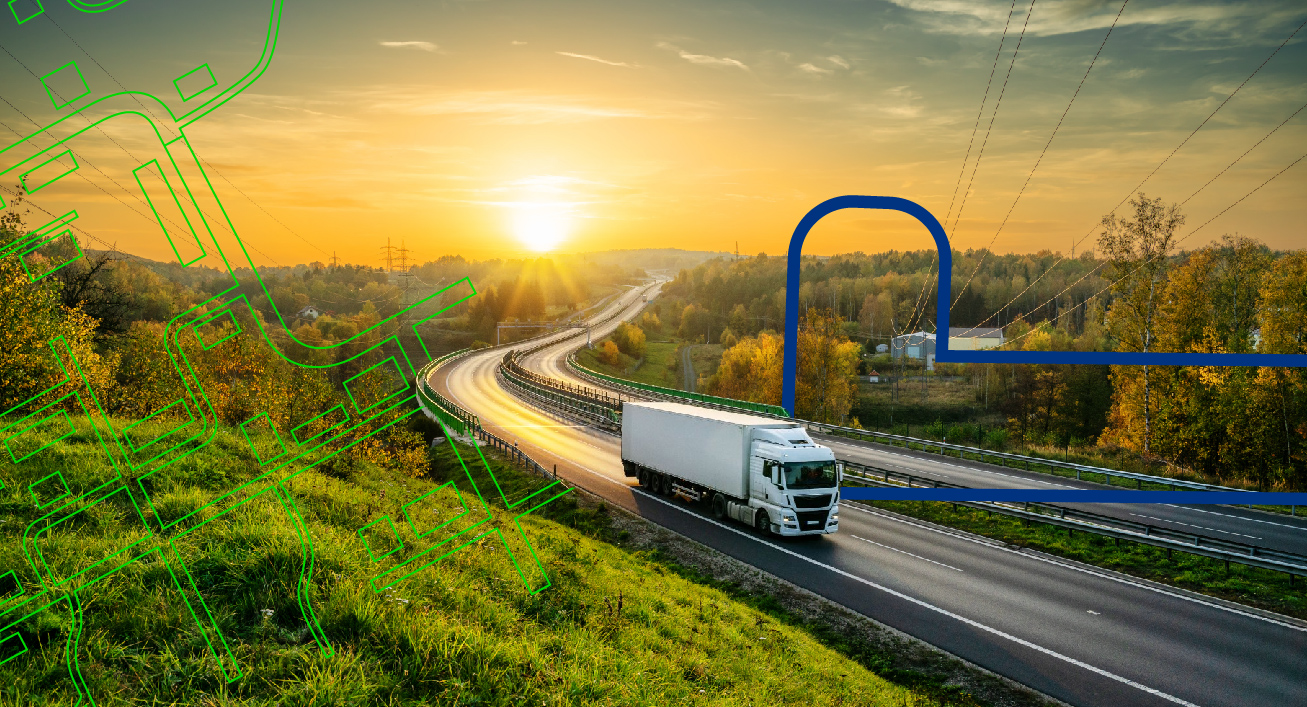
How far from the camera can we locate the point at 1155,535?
25938mm

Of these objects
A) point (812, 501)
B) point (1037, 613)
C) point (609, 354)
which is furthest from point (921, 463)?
point (609, 354)

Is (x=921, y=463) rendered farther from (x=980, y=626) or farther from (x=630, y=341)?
(x=630, y=341)

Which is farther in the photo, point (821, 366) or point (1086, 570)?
point (821, 366)

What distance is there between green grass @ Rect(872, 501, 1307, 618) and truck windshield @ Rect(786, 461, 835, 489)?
6677 millimetres

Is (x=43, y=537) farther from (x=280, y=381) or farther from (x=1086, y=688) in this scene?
(x=280, y=381)

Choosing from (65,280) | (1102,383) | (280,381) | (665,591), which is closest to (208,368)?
(280,381)

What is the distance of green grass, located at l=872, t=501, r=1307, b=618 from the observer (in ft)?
70.5

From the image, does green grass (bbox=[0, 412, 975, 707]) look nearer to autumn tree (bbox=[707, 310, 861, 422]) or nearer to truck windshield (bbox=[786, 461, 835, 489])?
truck windshield (bbox=[786, 461, 835, 489])

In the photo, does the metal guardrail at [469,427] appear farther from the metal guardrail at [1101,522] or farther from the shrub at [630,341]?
the shrub at [630,341]

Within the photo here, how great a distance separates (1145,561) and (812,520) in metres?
10.9

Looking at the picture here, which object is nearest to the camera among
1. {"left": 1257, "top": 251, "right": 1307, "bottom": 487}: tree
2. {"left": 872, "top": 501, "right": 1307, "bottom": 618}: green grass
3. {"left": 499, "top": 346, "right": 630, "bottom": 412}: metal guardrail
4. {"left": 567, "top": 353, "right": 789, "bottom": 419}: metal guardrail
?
{"left": 872, "top": 501, "right": 1307, "bottom": 618}: green grass

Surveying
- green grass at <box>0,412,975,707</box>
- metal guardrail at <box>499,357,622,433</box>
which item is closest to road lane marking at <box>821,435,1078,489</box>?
metal guardrail at <box>499,357,622,433</box>

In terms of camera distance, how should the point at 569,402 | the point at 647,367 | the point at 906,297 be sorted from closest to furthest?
1. the point at 569,402
2. the point at 647,367
3. the point at 906,297

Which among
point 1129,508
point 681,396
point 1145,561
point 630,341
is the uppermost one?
point 1145,561
